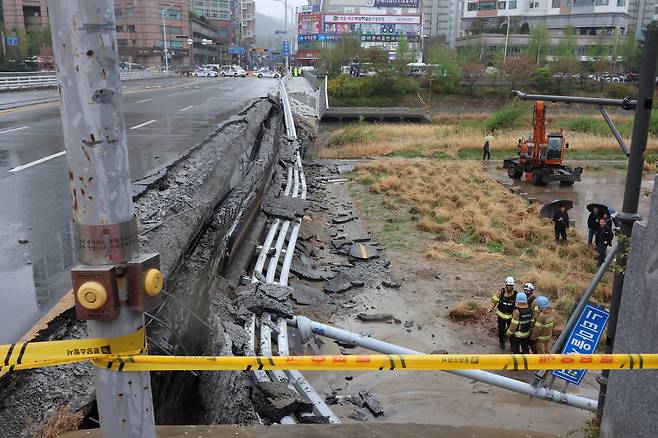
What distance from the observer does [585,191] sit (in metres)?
24.7

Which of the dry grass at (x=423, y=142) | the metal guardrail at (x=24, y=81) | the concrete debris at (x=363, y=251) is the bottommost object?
the concrete debris at (x=363, y=251)

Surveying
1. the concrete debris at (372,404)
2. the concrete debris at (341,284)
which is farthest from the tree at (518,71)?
the concrete debris at (372,404)

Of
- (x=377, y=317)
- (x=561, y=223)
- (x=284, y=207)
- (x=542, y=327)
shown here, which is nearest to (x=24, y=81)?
(x=284, y=207)

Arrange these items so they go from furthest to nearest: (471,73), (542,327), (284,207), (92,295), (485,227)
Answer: (471,73) → (485,227) → (284,207) → (542,327) → (92,295)

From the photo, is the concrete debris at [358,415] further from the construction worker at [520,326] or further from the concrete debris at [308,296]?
the concrete debris at [308,296]

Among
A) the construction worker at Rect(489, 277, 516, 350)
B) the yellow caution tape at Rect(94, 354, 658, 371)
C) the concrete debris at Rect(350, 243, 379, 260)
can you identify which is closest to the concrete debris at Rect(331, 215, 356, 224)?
the concrete debris at Rect(350, 243, 379, 260)

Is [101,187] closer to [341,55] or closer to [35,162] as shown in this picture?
[35,162]

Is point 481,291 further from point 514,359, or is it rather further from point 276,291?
point 514,359

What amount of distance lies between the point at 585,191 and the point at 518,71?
47306 millimetres

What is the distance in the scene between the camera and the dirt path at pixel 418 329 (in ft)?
26.3

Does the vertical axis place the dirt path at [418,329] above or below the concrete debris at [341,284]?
below

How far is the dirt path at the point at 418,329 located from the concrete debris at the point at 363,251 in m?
0.19

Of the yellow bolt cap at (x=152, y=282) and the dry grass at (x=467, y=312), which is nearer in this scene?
the yellow bolt cap at (x=152, y=282)

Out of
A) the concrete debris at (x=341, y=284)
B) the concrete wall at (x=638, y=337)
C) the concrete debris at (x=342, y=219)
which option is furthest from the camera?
the concrete debris at (x=342, y=219)
